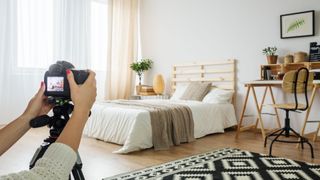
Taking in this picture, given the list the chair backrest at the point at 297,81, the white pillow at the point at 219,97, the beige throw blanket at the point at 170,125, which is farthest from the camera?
the white pillow at the point at 219,97

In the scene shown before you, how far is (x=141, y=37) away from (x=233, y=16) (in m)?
2.26

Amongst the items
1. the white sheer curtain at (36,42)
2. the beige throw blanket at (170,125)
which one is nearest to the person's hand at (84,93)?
the beige throw blanket at (170,125)

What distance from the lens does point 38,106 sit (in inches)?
33.1

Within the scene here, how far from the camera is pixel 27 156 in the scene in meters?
2.83

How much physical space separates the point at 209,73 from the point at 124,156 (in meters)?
2.48

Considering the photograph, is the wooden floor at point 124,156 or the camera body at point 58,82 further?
the wooden floor at point 124,156

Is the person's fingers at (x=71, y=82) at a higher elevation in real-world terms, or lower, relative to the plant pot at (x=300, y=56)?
lower

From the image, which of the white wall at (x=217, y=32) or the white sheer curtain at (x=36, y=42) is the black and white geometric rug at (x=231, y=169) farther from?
the white sheer curtain at (x=36, y=42)

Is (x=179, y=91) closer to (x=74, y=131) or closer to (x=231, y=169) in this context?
(x=231, y=169)

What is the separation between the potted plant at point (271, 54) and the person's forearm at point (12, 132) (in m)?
3.66

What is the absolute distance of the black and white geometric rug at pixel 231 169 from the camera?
2.19 m

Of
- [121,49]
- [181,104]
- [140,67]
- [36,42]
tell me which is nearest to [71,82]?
[181,104]

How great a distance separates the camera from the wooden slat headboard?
14.8 ft

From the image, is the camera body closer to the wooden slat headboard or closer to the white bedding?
the white bedding
